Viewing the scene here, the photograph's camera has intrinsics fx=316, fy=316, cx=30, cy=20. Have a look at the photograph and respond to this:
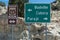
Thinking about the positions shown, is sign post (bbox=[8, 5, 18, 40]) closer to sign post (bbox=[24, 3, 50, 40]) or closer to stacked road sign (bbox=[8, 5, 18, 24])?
stacked road sign (bbox=[8, 5, 18, 24])

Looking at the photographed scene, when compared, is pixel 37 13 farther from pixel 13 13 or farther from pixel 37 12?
pixel 13 13

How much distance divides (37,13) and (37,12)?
0.18ft

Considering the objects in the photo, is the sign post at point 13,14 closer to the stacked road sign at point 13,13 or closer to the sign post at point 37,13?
the stacked road sign at point 13,13

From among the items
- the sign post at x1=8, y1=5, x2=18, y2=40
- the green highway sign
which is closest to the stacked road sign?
the sign post at x1=8, y1=5, x2=18, y2=40

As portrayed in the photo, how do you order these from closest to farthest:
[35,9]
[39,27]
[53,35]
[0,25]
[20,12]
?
[35,9] < [53,35] < [39,27] < [0,25] < [20,12]

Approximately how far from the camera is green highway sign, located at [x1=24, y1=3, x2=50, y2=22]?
669 inches

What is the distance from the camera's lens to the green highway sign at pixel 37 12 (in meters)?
17.0

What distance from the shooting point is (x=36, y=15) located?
17.2 m

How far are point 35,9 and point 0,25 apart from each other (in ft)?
39.2

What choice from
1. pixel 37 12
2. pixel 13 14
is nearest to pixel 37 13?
pixel 37 12

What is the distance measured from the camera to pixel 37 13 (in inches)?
674

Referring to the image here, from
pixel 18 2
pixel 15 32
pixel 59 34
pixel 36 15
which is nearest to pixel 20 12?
pixel 18 2

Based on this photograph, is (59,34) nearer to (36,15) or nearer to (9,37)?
(9,37)

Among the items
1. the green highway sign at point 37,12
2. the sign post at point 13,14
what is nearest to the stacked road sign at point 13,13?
the sign post at point 13,14
